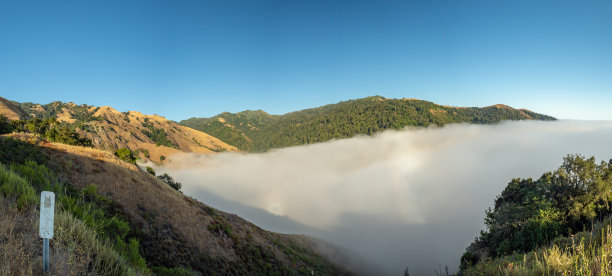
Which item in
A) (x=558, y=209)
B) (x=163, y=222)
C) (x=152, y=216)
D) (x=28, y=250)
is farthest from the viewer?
(x=558, y=209)

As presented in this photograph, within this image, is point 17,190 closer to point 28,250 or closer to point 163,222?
point 28,250

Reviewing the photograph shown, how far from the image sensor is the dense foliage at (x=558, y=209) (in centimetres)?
2669

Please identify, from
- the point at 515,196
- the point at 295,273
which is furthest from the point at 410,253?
the point at 295,273

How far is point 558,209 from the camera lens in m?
28.8

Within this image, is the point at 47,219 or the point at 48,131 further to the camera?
the point at 48,131

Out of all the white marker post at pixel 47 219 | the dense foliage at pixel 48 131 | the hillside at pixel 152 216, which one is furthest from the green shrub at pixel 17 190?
the dense foliage at pixel 48 131

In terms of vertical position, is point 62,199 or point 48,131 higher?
point 62,199

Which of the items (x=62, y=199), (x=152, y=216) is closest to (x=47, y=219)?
(x=62, y=199)

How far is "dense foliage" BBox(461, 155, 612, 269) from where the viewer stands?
26.7 metres

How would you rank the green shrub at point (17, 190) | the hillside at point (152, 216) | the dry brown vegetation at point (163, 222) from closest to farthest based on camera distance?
1. the green shrub at point (17, 190)
2. the hillside at point (152, 216)
3. the dry brown vegetation at point (163, 222)

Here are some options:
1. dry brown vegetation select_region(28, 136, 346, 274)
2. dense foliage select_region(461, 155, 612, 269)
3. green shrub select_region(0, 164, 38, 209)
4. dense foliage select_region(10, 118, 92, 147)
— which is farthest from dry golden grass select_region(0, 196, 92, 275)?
dense foliage select_region(10, 118, 92, 147)

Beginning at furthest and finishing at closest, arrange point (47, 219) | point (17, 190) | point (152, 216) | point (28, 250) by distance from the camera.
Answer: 1. point (152, 216)
2. point (17, 190)
3. point (28, 250)
4. point (47, 219)

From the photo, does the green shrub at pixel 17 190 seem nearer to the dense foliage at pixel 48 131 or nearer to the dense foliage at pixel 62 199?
the dense foliage at pixel 62 199

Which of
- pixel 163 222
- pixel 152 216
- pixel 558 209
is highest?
pixel 152 216
